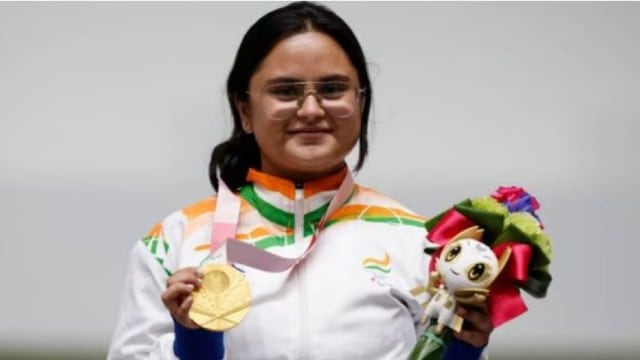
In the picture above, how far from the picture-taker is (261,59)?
1610 mm

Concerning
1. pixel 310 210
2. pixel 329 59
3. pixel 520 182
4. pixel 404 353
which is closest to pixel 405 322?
pixel 404 353

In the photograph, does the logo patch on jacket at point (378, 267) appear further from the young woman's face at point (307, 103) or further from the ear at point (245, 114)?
the ear at point (245, 114)

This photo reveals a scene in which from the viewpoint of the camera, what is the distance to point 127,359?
1554 mm

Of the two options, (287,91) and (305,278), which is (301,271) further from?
(287,91)

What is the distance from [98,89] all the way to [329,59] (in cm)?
92

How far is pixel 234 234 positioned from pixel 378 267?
0.57ft

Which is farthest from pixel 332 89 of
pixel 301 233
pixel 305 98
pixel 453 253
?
pixel 453 253

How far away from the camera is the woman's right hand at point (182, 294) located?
1407 mm

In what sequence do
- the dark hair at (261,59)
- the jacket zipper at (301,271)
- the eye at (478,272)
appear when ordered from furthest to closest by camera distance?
the dark hair at (261,59) < the jacket zipper at (301,271) < the eye at (478,272)

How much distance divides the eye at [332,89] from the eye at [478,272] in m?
0.30

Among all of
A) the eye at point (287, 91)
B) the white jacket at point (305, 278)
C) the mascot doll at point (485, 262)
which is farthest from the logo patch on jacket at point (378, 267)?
the eye at point (287, 91)

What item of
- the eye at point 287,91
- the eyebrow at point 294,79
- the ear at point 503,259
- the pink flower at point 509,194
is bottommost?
the ear at point 503,259

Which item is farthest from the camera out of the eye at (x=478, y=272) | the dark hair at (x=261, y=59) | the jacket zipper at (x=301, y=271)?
the dark hair at (x=261, y=59)

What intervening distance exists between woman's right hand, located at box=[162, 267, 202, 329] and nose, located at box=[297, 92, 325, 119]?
243 mm
